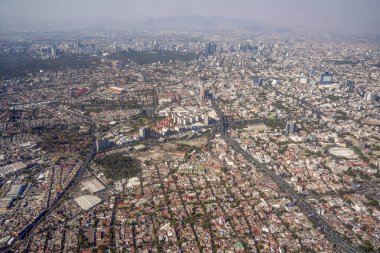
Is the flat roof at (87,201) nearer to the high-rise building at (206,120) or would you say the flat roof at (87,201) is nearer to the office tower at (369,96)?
the high-rise building at (206,120)

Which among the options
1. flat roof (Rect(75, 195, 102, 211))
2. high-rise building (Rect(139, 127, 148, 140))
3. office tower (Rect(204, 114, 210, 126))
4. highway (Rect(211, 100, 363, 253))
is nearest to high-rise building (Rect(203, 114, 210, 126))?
office tower (Rect(204, 114, 210, 126))

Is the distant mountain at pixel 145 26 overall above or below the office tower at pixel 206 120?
above

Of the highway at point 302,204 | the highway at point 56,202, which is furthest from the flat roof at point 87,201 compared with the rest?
the highway at point 302,204

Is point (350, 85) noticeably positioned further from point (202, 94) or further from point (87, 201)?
point (87, 201)

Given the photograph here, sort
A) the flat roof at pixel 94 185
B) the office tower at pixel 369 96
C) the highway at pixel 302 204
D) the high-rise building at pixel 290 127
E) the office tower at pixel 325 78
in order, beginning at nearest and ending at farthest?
the highway at pixel 302 204 → the flat roof at pixel 94 185 → the high-rise building at pixel 290 127 → the office tower at pixel 369 96 → the office tower at pixel 325 78

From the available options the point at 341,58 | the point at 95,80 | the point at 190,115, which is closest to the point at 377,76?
the point at 341,58

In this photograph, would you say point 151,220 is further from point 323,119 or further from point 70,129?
point 323,119

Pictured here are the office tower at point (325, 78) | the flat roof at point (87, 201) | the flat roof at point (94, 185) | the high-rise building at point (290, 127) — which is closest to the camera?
the flat roof at point (87, 201)

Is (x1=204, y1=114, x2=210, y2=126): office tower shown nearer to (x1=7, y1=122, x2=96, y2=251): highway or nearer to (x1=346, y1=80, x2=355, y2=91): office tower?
(x1=7, y1=122, x2=96, y2=251): highway
